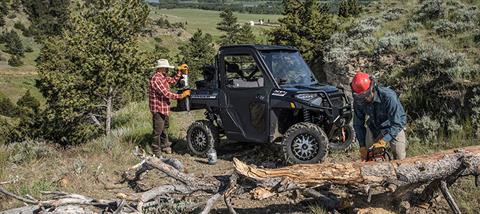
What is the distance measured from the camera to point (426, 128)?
8.44m

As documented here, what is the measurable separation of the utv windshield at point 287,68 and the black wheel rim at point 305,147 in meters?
1.05

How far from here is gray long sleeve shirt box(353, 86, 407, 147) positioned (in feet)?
19.3

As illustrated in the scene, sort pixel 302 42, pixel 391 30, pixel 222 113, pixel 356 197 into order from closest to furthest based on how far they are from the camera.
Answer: pixel 356 197 < pixel 222 113 < pixel 391 30 < pixel 302 42

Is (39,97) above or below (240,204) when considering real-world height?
below

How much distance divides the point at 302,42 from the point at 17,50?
2169 inches

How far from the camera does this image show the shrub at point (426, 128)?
8.20 m

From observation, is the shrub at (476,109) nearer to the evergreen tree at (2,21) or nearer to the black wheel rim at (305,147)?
the black wheel rim at (305,147)

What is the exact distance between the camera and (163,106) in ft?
31.1

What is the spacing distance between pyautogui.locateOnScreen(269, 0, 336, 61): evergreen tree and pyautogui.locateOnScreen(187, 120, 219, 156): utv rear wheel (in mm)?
12521

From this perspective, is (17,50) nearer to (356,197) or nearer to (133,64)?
(133,64)

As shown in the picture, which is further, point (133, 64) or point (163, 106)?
point (133, 64)

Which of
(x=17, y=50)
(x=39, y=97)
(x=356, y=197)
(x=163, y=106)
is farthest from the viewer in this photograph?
(x=17, y=50)

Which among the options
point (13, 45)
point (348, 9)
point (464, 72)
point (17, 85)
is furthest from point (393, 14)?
point (13, 45)

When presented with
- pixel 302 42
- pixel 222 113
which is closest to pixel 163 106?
pixel 222 113
